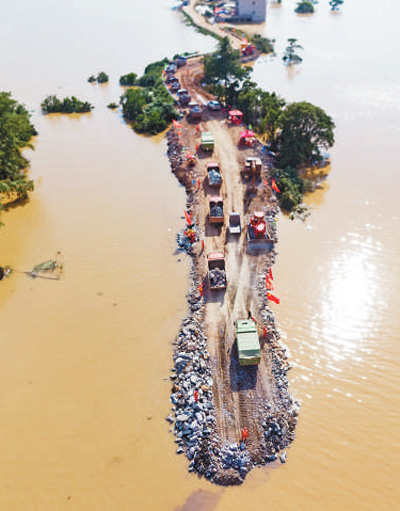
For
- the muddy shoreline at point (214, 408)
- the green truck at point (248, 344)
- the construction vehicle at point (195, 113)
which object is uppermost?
the construction vehicle at point (195, 113)

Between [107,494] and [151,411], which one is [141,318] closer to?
[151,411]

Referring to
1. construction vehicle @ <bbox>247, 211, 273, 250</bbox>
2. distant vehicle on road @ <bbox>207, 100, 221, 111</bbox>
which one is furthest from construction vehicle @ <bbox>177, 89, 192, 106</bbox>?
construction vehicle @ <bbox>247, 211, 273, 250</bbox>

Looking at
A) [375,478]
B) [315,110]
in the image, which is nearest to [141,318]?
[375,478]

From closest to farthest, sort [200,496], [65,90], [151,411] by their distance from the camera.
A: 1. [200,496]
2. [151,411]
3. [65,90]

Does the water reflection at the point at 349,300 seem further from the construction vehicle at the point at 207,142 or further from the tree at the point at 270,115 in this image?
the construction vehicle at the point at 207,142

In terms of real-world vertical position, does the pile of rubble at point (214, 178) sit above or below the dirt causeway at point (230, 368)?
above

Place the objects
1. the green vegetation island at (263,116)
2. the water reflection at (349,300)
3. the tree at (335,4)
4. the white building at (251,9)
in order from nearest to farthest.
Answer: the water reflection at (349,300) < the green vegetation island at (263,116) < the white building at (251,9) < the tree at (335,4)

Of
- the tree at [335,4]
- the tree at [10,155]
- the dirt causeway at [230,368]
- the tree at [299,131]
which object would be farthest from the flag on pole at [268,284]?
the tree at [335,4]
